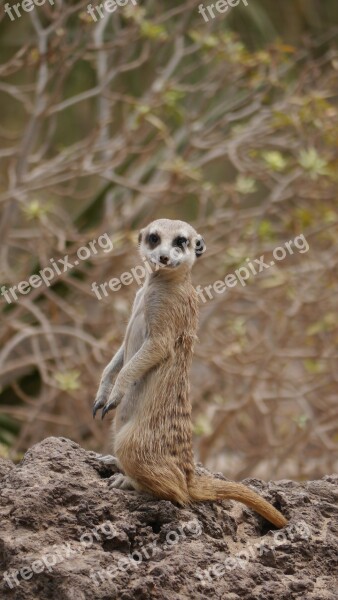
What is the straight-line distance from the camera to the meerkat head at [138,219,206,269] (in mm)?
2178

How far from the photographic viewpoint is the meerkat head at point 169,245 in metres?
2.18

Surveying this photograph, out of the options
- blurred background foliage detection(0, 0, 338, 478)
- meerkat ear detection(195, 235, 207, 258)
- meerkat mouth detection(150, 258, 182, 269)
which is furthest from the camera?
blurred background foliage detection(0, 0, 338, 478)

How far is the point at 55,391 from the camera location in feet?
17.6

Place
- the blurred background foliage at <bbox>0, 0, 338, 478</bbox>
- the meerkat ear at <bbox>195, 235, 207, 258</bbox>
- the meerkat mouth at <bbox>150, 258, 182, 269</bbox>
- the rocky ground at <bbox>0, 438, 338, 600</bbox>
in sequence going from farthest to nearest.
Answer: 1. the blurred background foliage at <bbox>0, 0, 338, 478</bbox>
2. the meerkat ear at <bbox>195, 235, 207, 258</bbox>
3. the meerkat mouth at <bbox>150, 258, 182, 269</bbox>
4. the rocky ground at <bbox>0, 438, 338, 600</bbox>

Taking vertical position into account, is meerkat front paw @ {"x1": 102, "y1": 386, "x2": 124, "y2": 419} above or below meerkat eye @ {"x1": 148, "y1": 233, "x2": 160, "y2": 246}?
below

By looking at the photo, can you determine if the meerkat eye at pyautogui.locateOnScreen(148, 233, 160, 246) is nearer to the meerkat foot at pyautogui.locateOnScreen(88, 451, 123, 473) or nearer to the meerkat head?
the meerkat head

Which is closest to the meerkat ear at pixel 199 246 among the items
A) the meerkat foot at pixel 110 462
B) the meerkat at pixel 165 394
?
the meerkat at pixel 165 394

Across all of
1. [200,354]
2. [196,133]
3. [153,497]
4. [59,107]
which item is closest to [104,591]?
[153,497]

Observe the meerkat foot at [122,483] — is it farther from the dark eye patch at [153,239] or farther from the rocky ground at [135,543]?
the dark eye patch at [153,239]

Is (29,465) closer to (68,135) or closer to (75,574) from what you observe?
(75,574)

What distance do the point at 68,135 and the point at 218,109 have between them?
3405mm

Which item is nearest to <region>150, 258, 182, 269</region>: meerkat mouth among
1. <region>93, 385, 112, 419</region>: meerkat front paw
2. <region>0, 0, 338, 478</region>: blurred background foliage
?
<region>93, 385, 112, 419</region>: meerkat front paw

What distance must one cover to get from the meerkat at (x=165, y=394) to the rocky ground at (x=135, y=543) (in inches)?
2.1

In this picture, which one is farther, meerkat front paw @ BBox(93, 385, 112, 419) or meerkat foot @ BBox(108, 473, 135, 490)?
meerkat front paw @ BBox(93, 385, 112, 419)
